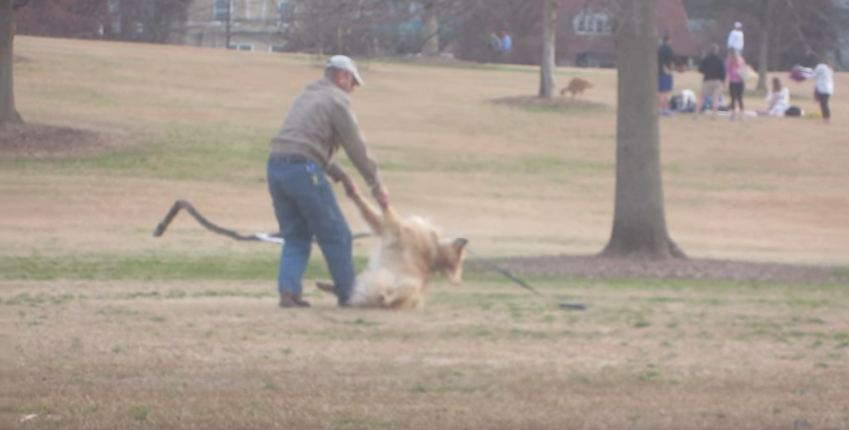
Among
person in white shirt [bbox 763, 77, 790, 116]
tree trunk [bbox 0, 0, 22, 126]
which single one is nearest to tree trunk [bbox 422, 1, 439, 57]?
tree trunk [bbox 0, 0, 22, 126]

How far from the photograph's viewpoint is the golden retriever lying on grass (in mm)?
11164

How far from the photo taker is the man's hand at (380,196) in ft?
36.5

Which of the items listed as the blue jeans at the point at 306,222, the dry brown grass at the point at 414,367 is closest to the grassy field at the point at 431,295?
the dry brown grass at the point at 414,367

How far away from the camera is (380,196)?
11117 millimetres

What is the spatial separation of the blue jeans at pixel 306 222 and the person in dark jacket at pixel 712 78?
29986 mm

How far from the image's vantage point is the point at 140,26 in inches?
2803

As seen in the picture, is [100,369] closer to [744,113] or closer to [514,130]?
[514,130]

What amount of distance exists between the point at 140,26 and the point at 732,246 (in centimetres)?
5098

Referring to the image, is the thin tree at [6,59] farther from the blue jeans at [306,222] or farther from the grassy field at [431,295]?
the blue jeans at [306,222]

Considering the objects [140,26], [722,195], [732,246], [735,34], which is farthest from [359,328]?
[140,26]

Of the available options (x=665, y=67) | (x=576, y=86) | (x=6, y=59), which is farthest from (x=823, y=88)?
(x=6, y=59)

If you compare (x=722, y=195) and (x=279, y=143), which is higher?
(x=279, y=143)

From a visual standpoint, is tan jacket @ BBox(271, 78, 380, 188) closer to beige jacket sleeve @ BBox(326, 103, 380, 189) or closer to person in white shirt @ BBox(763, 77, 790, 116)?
beige jacket sleeve @ BBox(326, 103, 380, 189)

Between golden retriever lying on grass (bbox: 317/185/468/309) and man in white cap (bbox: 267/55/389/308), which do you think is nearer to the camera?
man in white cap (bbox: 267/55/389/308)
